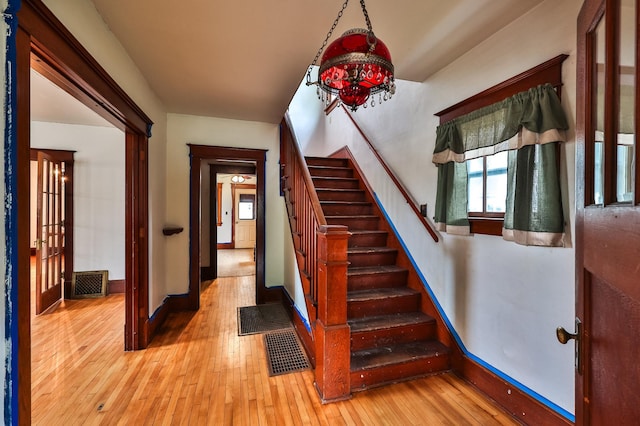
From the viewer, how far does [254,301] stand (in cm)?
388

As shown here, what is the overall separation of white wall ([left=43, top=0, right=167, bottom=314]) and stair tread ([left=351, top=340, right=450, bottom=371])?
6.95 feet

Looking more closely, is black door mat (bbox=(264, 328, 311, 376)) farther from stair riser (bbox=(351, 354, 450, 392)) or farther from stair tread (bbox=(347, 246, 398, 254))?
stair tread (bbox=(347, 246, 398, 254))

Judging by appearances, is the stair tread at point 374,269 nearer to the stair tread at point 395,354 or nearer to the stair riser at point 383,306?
the stair riser at point 383,306

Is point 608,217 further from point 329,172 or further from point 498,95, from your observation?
point 329,172

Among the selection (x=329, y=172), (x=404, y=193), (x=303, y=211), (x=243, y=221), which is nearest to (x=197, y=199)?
(x=303, y=211)

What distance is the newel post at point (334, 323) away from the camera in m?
1.88

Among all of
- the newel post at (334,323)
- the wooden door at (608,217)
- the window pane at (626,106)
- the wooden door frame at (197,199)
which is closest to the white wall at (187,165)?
the wooden door frame at (197,199)

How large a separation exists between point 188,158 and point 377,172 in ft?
Answer: 8.03

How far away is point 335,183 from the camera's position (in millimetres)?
3898

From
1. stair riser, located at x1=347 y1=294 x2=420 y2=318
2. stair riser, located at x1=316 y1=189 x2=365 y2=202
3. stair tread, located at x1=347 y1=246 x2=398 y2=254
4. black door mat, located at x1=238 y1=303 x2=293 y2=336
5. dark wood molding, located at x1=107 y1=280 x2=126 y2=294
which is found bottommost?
black door mat, located at x1=238 y1=303 x2=293 y2=336

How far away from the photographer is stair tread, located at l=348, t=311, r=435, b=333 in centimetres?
226

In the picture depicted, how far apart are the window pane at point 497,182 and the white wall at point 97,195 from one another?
476cm

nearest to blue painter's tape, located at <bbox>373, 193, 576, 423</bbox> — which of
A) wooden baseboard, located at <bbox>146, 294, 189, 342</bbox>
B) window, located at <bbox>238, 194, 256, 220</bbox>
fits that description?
wooden baseboard, located at <bbox>146, 294, 189, 342</bbox>

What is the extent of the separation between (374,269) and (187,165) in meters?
2.68
